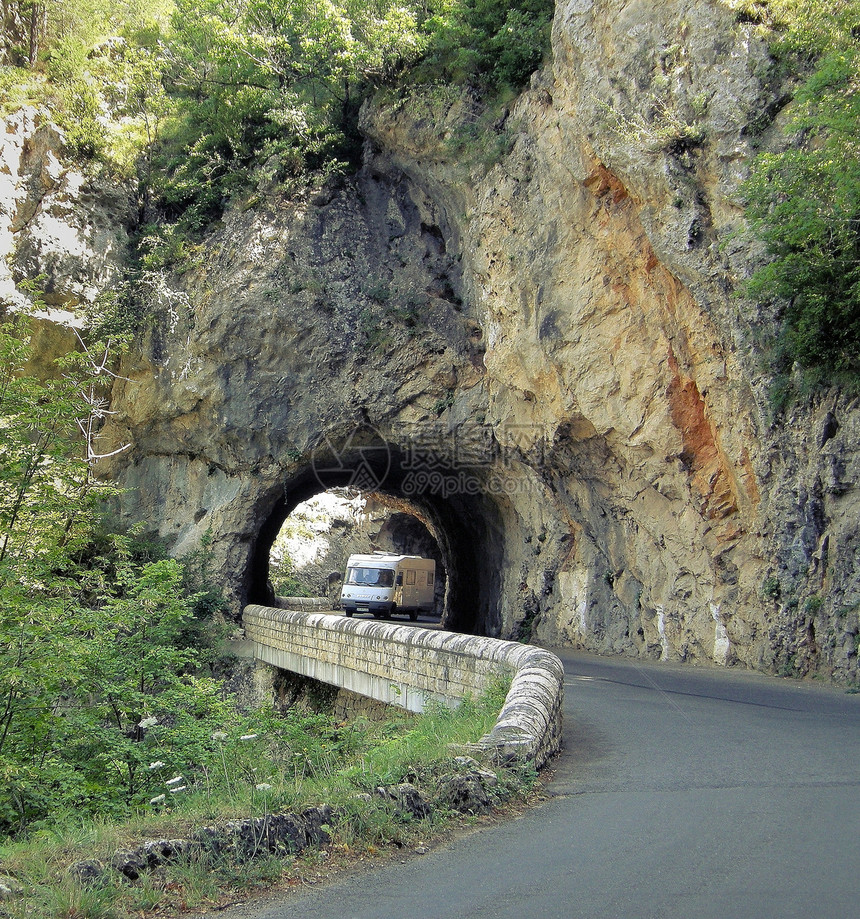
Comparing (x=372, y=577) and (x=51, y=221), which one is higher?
(x=51, y=221)

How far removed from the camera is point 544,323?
58.5 feet

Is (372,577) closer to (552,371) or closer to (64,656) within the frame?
(552,371)

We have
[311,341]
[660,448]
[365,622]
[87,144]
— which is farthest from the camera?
[87,144]

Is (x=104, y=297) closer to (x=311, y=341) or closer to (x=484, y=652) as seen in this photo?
(x=311, y=341)

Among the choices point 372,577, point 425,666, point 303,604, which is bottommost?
point 303,604

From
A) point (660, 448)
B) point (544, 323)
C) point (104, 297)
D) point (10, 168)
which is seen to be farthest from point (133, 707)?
point (10, 168)

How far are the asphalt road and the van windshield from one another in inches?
691

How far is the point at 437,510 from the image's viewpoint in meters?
31.5

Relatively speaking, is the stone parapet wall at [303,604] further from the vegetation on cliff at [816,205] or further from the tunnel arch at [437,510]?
the vegetation on cliff at [816,205]

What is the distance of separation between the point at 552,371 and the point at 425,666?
28.3 feet

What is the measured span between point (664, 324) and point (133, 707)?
11556mm

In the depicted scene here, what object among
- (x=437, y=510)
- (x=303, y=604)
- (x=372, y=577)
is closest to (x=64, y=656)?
(x=372, y=577)

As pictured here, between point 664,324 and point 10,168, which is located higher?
point 10,168

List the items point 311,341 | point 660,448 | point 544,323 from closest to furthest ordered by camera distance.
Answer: point 660,448
point 544,323
point 311,341
